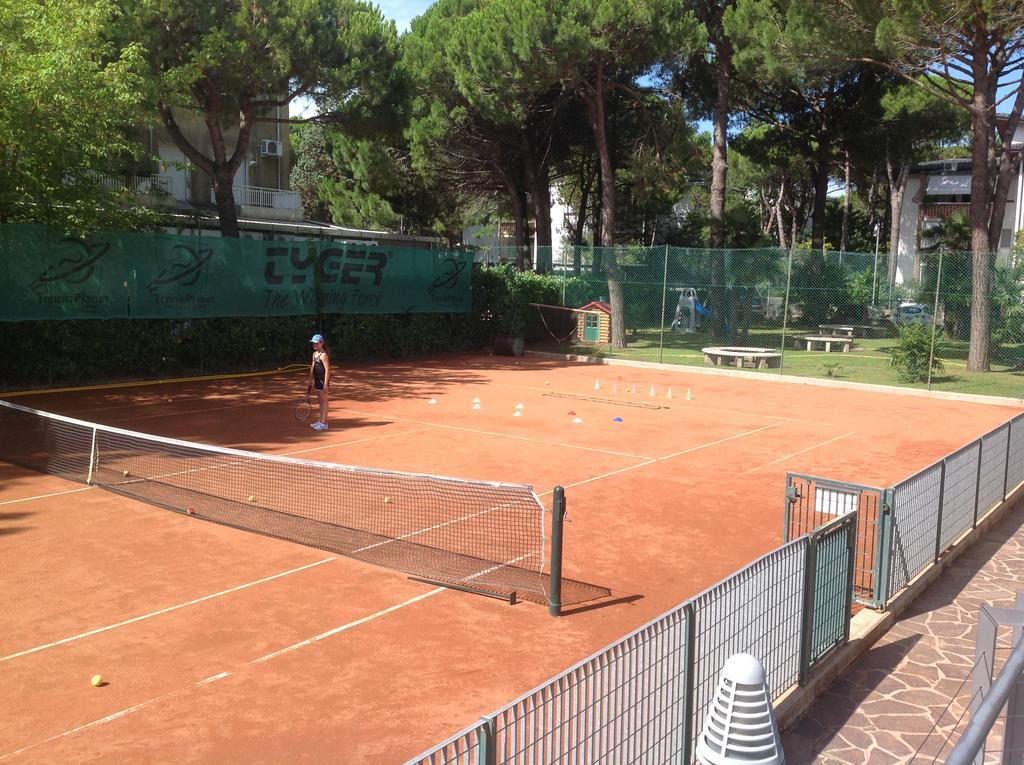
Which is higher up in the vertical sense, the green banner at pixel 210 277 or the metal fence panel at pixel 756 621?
the green banner at pixel 210 277

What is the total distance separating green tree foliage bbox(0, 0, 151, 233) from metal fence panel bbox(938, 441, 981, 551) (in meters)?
14.5

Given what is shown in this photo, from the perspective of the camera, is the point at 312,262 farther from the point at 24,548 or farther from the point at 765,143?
the point at 765,143

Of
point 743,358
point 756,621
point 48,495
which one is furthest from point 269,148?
point 756,621

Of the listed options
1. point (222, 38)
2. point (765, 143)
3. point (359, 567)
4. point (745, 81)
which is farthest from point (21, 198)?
point (765, 143)

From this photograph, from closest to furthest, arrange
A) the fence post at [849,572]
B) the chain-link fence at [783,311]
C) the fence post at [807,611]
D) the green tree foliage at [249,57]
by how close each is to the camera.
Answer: the fence post at [807,611] < the fence post at [849,572] < the green tree foliage at [249,57] < the chain-link fence at [783,311]

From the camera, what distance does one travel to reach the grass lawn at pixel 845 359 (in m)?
21.1

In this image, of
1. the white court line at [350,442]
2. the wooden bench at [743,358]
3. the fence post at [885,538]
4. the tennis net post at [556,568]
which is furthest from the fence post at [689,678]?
the wooden bench at [743,358]

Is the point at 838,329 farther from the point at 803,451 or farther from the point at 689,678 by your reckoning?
the point at 689,678

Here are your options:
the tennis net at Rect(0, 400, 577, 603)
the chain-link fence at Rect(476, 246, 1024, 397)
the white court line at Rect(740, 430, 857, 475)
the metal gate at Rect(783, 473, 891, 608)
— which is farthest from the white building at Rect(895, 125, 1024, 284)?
the metal gate at Rect(783, 473, 891, 608)

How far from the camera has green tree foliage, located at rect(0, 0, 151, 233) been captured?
14609 mm

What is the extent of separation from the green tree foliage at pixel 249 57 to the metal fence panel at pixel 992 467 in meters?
17.9

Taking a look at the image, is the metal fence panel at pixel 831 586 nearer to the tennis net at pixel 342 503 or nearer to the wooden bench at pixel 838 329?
the tennis net at pixel 342 503

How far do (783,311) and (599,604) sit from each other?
23385 mm

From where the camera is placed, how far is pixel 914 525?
7410 mm
